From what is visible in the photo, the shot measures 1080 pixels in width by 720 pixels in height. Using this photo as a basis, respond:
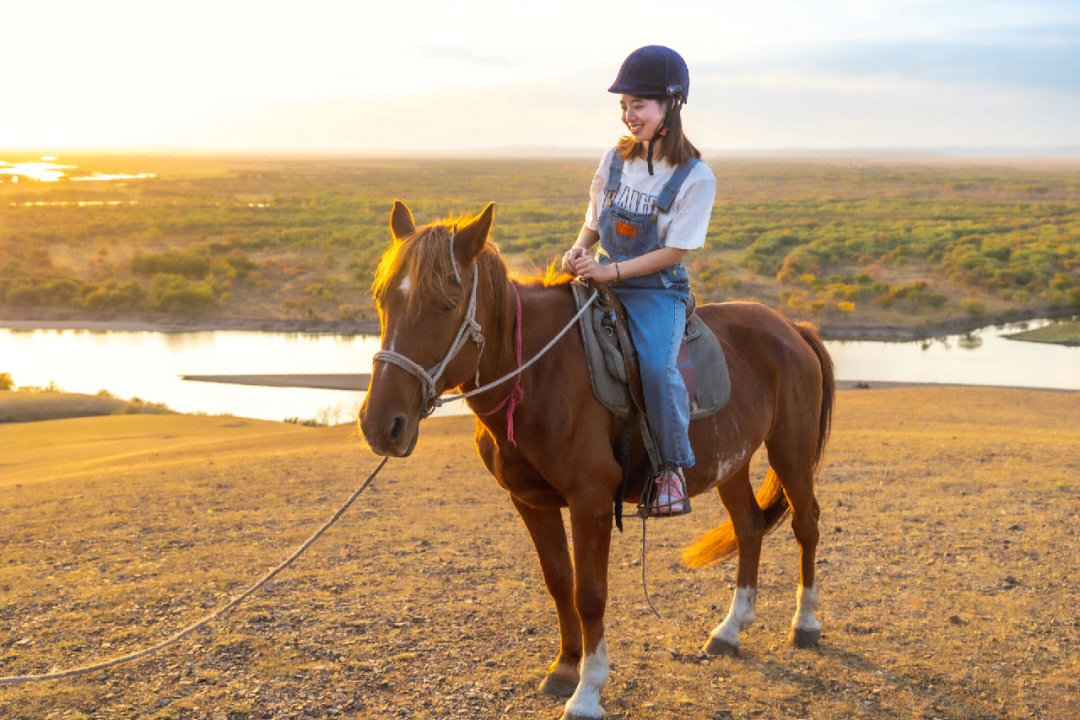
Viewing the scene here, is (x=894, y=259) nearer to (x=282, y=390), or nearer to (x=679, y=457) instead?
(x=282, y=390)

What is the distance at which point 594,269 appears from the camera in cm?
402

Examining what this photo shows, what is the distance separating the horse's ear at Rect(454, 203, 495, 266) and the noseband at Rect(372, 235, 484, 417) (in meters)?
0.03

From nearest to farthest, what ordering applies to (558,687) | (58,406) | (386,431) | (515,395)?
(386,431), (515,395), (558,687), (58,406)

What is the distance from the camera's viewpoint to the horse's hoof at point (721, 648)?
5.38 m

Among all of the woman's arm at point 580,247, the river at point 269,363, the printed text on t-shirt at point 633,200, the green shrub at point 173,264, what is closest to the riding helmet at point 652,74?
the printed text on t-shirt at point 633,200

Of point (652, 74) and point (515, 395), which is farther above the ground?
point (652, 74)

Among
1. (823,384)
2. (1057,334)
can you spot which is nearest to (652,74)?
(823,384)

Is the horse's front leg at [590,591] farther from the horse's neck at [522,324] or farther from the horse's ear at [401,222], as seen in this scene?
the horse's ear at [401,222]

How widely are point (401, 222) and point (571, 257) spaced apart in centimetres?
78

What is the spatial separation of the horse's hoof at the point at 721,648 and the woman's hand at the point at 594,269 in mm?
2455

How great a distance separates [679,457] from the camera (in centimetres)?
418

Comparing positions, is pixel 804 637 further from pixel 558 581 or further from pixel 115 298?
pixel 115 298

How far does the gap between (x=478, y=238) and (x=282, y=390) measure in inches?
920

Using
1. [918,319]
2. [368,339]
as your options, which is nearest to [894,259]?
[918,319]
